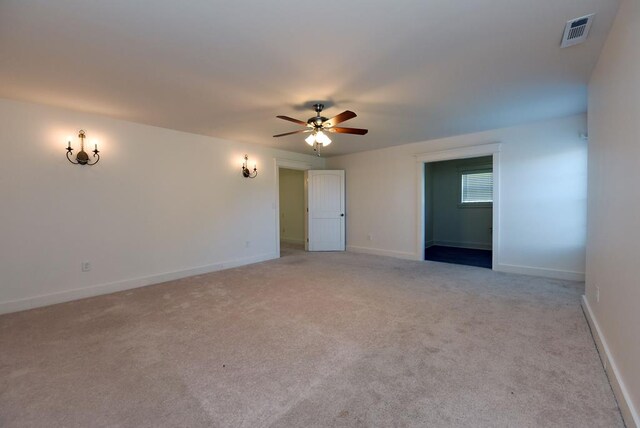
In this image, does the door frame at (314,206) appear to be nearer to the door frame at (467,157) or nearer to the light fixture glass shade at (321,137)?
the door frame at (467,157)

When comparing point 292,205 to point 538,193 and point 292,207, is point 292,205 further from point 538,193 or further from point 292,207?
point 538,193

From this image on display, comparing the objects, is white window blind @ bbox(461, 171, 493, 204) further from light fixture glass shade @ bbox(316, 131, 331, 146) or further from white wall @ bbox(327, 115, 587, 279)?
light fixture glass shade @ bbox(316, 131, 331, 146)

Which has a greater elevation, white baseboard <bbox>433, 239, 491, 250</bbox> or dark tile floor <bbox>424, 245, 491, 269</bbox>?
white baseboard <bbox>433, 239, 491, 250</bbox>

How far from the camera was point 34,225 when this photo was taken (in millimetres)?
3281

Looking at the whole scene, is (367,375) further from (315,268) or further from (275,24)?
(315,268)

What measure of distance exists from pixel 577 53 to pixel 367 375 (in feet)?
10.1

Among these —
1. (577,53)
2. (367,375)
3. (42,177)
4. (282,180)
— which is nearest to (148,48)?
(42,177)

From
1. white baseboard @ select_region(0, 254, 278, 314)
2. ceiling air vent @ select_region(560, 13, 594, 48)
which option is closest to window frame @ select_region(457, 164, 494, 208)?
ceiling air vent @ select_region(560, 13, 594, 48)

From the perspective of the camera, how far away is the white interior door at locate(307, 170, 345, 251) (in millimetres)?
6719

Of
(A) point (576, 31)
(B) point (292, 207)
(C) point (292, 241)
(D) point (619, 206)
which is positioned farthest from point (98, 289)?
(A) point (576, 31)

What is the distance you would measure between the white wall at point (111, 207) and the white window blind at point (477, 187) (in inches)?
210

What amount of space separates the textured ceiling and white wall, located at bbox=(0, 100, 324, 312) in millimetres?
452

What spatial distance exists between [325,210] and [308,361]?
4.82m

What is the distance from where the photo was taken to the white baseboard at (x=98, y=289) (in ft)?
10.4
